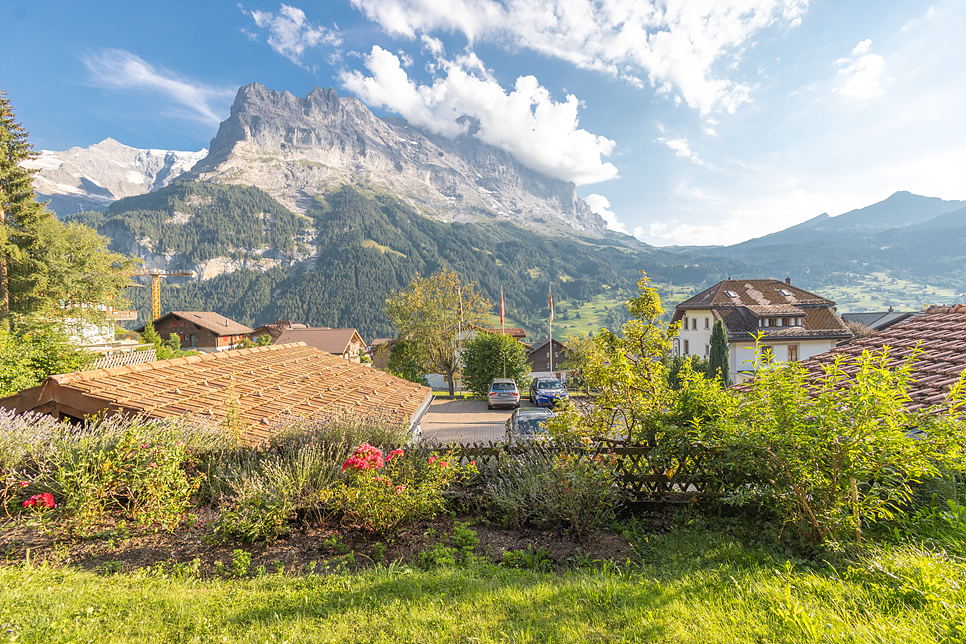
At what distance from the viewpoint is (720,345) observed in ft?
112

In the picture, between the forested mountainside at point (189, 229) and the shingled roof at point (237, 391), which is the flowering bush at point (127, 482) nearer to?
the shingled roof at point (237, 391)

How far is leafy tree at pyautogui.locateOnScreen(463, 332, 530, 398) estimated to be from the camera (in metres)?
29.7

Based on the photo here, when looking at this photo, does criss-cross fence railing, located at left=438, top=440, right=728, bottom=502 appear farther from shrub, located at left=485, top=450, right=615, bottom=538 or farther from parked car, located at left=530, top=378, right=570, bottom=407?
parked car, located at left=530, top=378, right=570, bottom=407

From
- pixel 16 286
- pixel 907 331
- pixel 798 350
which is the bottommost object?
pixel 798 350

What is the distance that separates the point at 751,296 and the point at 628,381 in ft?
166

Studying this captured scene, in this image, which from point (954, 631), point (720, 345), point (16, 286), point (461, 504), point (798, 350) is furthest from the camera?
point (798, 350)

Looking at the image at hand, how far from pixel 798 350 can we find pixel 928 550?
4205 centimetres

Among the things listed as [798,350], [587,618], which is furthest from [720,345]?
[587,618]

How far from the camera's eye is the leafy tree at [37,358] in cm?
1126

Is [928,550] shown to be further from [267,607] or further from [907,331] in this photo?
[907,331]

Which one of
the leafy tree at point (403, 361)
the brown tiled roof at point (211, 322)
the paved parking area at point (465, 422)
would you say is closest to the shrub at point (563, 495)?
the paved parking area at point (465, 422)

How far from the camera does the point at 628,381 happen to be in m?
4.95

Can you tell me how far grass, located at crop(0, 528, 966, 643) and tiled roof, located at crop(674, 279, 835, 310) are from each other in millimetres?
45604

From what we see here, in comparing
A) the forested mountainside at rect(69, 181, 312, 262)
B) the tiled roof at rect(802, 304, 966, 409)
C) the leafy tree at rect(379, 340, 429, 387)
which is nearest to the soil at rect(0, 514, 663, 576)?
the tiled roof at rect(802, 304, 966, 409)
